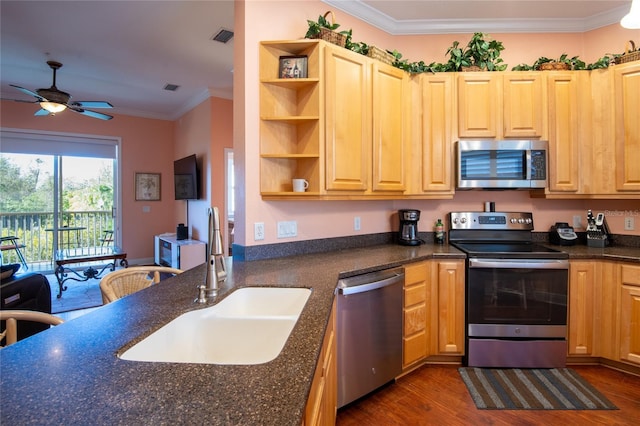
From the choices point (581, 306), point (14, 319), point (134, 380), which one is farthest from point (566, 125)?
point (14, 319)

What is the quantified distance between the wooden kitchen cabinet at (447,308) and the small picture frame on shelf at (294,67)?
5.39 feet

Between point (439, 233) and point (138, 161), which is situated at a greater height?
point (138, 161)

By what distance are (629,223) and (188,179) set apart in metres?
5.49

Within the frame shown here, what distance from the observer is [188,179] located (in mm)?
5367

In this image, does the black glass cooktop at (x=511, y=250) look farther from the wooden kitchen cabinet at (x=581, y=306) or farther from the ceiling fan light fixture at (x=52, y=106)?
the ceiling fan light fixture at (x=52, y=106)

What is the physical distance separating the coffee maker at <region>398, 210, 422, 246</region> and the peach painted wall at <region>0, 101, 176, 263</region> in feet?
16.9

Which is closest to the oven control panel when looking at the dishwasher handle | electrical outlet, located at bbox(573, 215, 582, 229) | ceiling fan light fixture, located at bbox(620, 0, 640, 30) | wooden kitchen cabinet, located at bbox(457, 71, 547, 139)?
electrical outlet, located at bbox(573, 215, 582, 229)

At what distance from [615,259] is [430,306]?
1330 mm

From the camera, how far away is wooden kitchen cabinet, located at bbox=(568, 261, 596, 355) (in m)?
2.37

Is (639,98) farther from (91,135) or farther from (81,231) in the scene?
(81,231)

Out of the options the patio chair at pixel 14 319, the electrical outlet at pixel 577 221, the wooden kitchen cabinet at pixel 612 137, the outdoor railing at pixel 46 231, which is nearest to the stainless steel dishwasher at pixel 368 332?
the patio chair at pixel 14 319

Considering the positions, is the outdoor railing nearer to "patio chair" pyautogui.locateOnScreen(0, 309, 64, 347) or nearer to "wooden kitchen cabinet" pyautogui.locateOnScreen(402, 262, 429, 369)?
"patio chair" pyautogui.locateOnScreen(0, 309, 64, 347)

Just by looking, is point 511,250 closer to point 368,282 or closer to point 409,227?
point 409,227

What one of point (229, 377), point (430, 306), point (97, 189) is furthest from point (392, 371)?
point (97, 189)
